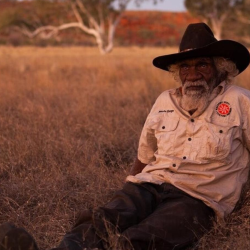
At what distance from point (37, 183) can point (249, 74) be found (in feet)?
22.2

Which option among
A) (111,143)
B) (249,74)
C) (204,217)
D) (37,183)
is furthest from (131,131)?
(249,74)

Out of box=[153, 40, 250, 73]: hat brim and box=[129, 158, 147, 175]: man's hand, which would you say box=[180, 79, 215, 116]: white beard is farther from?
box=[129, 158, 147, 175]: man's hand

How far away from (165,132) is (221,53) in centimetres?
65

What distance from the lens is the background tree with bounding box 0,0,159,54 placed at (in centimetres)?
3391

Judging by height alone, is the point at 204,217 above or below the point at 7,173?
above

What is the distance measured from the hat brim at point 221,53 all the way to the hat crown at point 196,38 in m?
0.05

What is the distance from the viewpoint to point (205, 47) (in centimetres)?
356

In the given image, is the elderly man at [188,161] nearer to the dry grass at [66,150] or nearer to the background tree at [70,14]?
the dry grass at [66,150]

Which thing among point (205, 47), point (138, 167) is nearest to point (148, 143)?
point (138, 167)

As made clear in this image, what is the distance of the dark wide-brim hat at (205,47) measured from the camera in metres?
3.60

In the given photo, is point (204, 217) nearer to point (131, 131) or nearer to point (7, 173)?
point (7, 173)

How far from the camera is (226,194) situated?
3.39m

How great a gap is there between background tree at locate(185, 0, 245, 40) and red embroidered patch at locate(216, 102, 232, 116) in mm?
32957

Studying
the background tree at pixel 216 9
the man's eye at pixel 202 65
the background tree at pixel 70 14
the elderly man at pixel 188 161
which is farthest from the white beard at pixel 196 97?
the background tree at pixel 216 9
